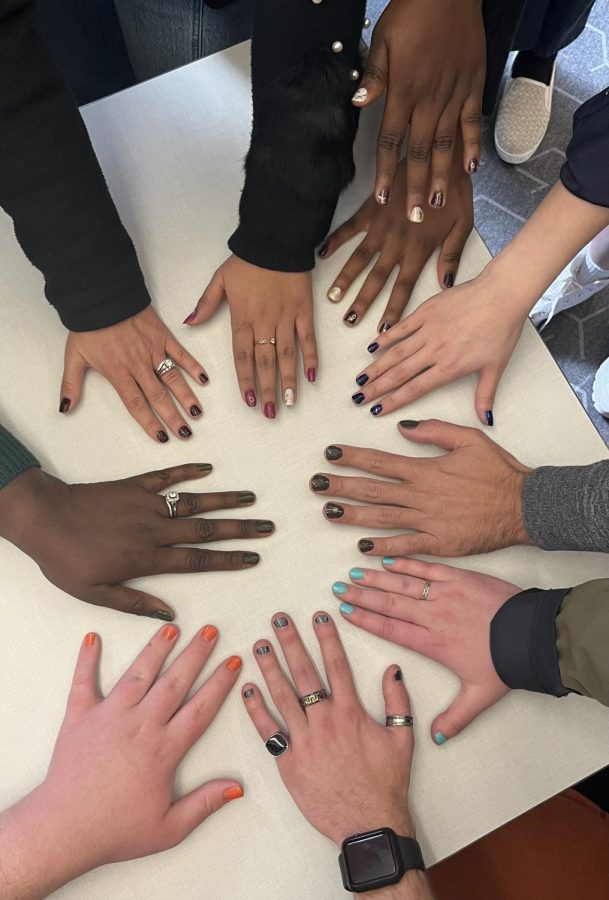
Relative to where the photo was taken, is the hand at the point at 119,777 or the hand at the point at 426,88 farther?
the hand at the point at 426,88

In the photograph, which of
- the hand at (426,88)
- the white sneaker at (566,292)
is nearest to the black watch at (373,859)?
the hand at (426,88)

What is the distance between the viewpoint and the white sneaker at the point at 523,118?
4.83 feet

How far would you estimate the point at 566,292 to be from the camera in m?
1.34

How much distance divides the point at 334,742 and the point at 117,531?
1.03 feet

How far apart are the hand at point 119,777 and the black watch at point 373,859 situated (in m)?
0.12

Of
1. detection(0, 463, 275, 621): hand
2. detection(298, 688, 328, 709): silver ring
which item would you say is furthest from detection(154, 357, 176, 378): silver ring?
detection(298, 688, 328, 709): silver ring

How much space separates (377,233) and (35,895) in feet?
2.59

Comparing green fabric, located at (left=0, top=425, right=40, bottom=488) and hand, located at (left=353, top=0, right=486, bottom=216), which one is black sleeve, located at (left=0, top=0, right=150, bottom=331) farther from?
hand, located at (left=353, top=0, right=486, bottom=216)

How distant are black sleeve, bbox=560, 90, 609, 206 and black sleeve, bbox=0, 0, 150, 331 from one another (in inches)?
19.6

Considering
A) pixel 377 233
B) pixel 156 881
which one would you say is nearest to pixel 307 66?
pixel 377 233

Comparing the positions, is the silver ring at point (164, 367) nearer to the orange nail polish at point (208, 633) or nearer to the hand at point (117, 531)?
the hand at point (117, 531)

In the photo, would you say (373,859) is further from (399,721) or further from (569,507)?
(569,507)

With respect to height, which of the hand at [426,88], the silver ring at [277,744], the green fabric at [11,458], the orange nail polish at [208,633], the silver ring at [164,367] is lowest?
the silver ring at [277,744]

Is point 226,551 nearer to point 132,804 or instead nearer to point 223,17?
point 132,804
